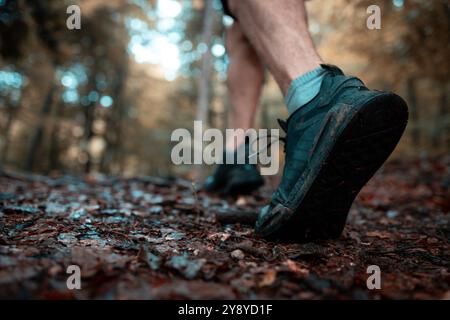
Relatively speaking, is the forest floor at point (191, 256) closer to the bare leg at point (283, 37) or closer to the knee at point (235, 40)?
the bare leg at point (283, 37)

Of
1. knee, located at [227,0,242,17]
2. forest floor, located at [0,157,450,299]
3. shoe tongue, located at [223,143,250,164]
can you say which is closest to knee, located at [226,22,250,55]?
knee, located at [227,0,242,17]

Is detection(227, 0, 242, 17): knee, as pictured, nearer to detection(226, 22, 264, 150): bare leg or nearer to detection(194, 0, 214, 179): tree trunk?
detection(226, 22, 264, 150): bare leg

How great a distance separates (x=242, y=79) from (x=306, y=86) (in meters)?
1.01

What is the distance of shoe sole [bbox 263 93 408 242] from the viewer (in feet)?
3.67

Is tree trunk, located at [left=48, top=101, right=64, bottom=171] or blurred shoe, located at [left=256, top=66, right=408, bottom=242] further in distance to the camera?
tree trunk, located at [left=48, top=101, right=64, bottom=171]

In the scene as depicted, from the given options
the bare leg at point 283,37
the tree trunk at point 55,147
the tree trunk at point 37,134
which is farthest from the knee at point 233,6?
the tree trunk at point 55,147

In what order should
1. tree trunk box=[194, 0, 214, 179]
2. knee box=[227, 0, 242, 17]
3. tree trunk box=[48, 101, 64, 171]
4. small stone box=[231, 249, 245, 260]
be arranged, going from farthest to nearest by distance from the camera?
1. tree trunk box=[48, 101, 64, 171]
2. tree trunk box=[194, 0, 214, 179]
3. knee box=[227, 0, 242, 17]
4. small stone box=[231, 249, 245, 260]

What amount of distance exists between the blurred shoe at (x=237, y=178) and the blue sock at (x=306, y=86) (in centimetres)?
79

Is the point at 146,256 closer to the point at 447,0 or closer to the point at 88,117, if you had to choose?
the point at 447,0

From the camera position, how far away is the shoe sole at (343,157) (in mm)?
1117

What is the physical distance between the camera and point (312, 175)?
1.17 meters

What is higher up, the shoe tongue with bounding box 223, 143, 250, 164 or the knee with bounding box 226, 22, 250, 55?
the knee with bounding box 226, 22, 250, 55

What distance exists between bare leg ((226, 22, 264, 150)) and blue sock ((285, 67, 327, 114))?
2.95 feet

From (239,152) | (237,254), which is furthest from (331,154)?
(239,152)
